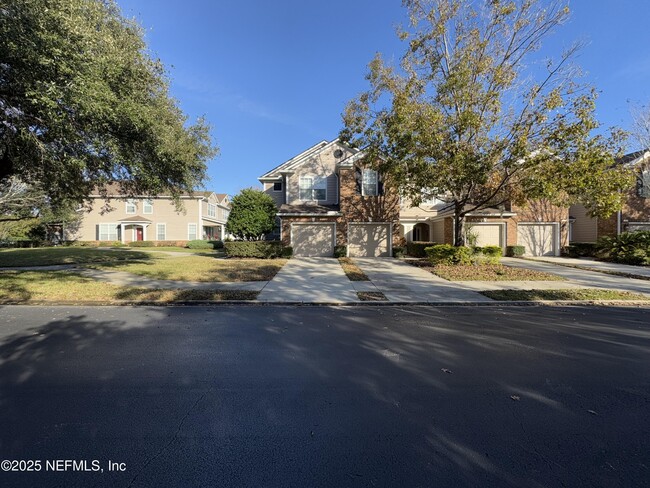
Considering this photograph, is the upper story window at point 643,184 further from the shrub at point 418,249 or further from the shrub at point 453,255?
the shrub at point 453,255

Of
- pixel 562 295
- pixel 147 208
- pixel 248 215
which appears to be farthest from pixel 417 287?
pixel 147 208

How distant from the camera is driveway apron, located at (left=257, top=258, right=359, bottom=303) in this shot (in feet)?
27.1

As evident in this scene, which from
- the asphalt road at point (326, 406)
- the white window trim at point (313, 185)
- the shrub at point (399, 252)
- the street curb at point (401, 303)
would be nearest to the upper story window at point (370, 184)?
the white window trim at point (313, 185)

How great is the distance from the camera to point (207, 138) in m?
→ 11.8

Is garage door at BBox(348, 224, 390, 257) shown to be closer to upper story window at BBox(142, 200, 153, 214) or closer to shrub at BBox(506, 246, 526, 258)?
shrub at BBox(506, 246, 526, 258)

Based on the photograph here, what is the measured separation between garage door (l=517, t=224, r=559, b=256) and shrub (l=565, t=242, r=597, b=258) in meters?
0.89

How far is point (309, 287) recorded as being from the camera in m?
9.82

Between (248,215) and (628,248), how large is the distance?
21.1 m

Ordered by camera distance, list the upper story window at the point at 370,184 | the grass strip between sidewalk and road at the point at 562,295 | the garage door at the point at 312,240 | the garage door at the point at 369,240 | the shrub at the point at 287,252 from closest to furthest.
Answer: the grass strip between sidewalk and road at the point at 562,295, the shrub at the point at 287,252, the garage door at the point at 312,240, the upper story window at the point at 370,184, the garage door at the point at 369,240

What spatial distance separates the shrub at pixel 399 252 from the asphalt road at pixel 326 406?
14030 mm

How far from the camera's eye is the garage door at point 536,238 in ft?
68.3

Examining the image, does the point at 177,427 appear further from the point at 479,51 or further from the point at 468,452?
the point at 479,51

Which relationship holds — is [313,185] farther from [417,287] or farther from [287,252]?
[417,287]

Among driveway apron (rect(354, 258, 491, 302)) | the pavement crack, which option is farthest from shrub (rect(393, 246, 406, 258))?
the pavement crack
